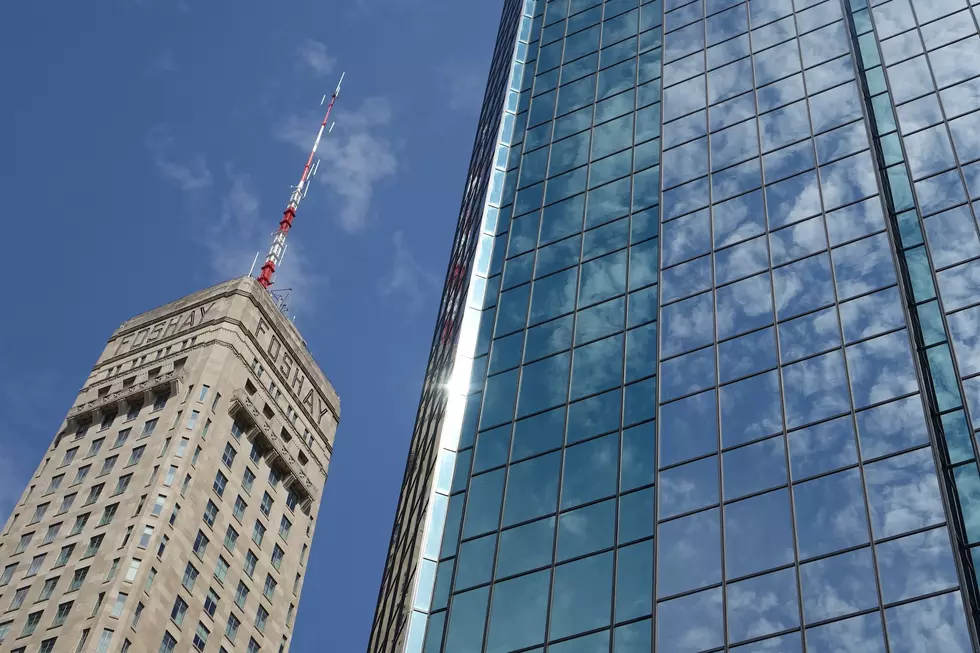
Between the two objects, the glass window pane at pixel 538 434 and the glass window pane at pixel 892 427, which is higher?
the glass window pane at pixel 538 434

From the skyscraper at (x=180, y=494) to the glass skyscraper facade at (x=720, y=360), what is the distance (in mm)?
31075

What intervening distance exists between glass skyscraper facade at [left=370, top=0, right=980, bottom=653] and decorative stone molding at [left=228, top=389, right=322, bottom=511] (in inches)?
1513

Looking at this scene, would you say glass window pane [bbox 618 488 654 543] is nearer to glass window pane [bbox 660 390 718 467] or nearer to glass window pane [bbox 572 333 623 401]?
glass window pane [bbox 660 390 718 467]

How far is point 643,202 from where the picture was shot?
204 ft

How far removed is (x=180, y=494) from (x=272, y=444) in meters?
14.2

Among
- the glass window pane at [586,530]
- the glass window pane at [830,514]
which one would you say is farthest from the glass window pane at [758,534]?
the glass window pane at [586,530]

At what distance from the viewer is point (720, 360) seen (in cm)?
5119

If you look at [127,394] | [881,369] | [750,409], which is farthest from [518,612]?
[127,394]

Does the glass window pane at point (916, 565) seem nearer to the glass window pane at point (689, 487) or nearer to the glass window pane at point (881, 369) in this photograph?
the glass window pane at point (881, 369)

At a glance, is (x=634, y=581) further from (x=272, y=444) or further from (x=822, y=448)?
(x=272, y=444)

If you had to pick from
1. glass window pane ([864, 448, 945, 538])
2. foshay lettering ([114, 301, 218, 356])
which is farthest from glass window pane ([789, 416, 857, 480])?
foshay lettering ([114, 301, 218, 356])

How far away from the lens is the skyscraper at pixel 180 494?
88.2 meters

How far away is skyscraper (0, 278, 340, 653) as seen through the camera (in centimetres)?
8825

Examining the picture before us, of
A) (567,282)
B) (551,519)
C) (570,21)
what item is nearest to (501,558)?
(551,519)
